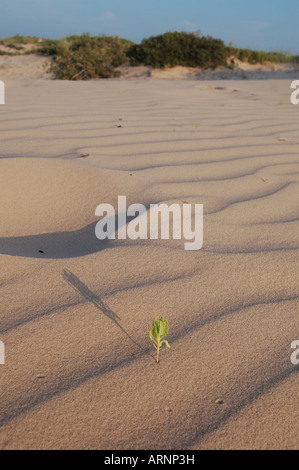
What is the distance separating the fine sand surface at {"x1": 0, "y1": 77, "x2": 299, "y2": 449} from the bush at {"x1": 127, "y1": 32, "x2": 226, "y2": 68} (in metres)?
6.12

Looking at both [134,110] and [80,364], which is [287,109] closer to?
[134,110]

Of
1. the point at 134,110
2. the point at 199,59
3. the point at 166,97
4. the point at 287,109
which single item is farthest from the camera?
the point at 199,59

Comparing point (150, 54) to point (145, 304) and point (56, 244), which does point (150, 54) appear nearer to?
point (56, 244)

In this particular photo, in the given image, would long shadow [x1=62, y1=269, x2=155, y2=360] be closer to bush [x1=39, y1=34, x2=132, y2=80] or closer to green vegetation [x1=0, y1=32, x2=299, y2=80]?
bush [x1=39, y1=34, x2=132, y2=80]

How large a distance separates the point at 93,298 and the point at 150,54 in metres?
7.64

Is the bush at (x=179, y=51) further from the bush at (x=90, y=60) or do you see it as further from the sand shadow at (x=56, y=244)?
the sand shadow at (x=56, y=244)

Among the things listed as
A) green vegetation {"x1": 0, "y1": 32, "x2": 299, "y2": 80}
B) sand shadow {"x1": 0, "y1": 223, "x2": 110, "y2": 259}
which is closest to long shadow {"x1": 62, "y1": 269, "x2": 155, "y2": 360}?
sand shadow {"x1": 0, "y1": 223, "x2": 110, "y2": 259}

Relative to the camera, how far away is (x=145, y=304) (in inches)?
42.9

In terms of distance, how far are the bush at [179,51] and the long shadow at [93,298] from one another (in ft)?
24.2

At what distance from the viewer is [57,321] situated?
101 centimetres

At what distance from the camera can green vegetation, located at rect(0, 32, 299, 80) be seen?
7098 mm

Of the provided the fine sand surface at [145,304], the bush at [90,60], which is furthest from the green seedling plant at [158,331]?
the bush at [90,60]
